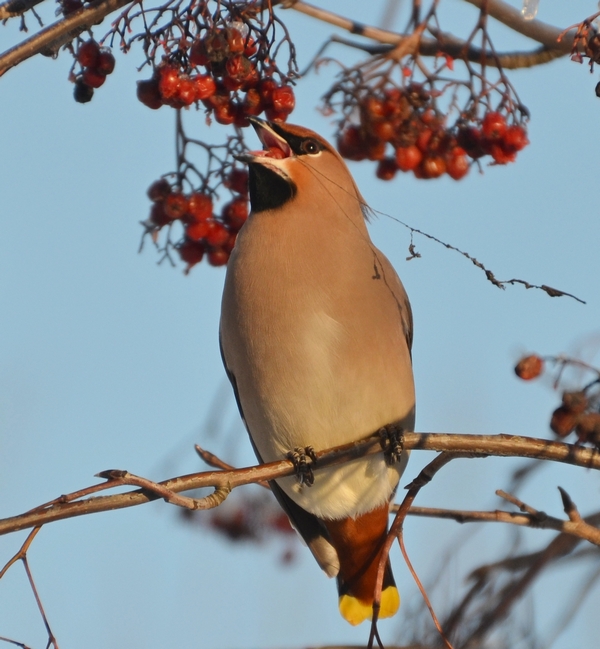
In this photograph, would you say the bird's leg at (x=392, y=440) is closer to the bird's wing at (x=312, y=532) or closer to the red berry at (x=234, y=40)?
the bird's wing at (x=312, y=532)

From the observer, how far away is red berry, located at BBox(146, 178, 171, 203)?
349 centimetres

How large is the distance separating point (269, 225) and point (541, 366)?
53.4 inches

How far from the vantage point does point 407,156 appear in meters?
3.53

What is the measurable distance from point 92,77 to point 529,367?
1553 mm

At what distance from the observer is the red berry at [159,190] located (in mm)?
3492

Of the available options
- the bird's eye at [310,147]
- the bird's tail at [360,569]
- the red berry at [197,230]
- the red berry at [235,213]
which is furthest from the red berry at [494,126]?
the bird's tail at [360,569]

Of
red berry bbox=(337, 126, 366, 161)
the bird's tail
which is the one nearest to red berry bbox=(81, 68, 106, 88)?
red berry bbox=(337, 126, 366, 161)

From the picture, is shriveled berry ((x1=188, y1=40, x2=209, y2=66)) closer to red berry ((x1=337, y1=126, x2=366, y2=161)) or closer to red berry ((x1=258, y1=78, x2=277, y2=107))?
red berry ((x1=258, y1=78, x2=277, y2=107))

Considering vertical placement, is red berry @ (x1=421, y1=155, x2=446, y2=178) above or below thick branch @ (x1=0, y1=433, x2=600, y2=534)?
above

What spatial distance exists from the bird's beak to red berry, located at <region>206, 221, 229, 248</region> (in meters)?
0.27

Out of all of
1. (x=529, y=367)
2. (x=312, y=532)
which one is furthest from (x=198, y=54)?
(x=312, y=532)

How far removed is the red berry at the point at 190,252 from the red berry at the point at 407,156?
0.77 metres

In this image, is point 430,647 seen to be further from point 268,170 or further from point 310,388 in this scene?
point 268,170

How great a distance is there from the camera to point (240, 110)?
311cm
